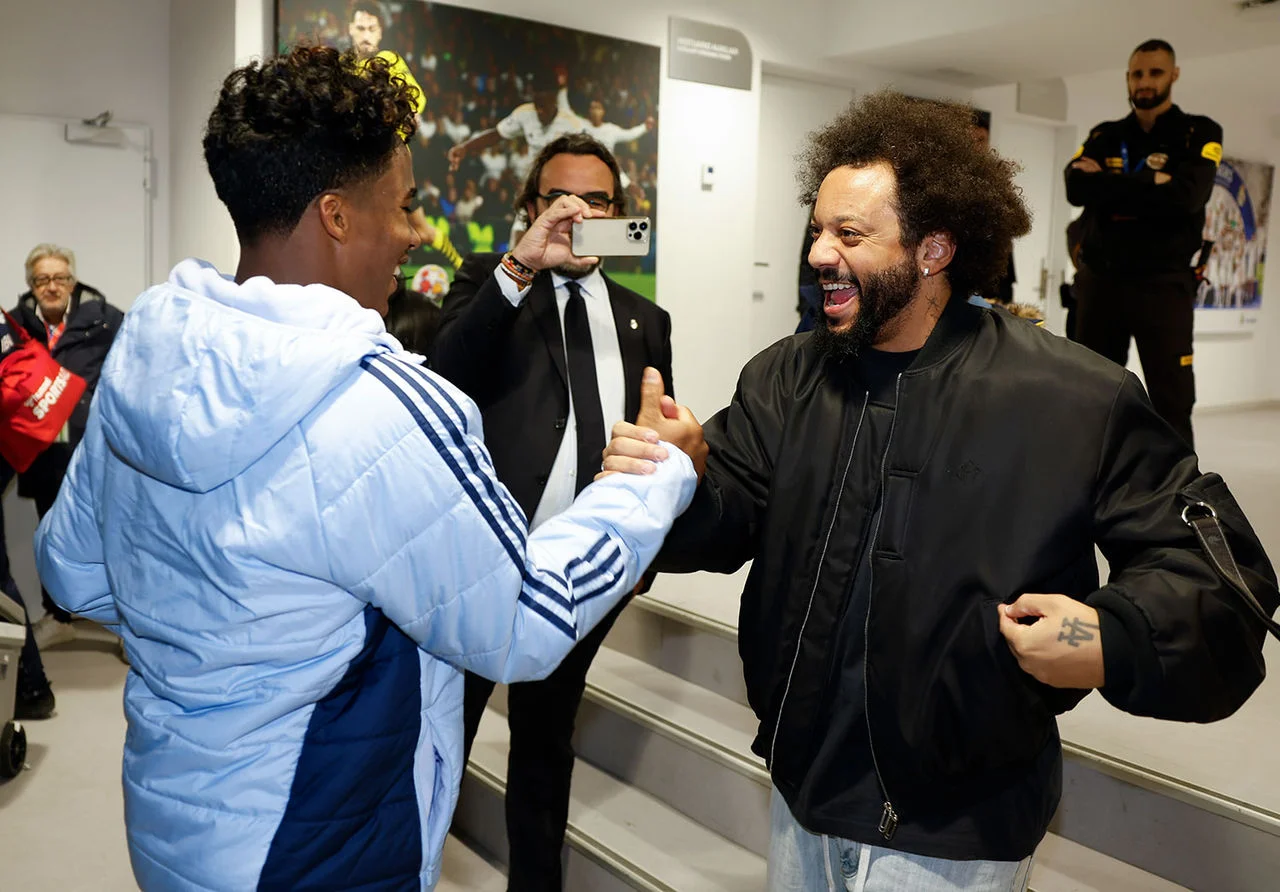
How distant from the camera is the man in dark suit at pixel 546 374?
218 cm

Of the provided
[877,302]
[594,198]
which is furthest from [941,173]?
[594,198]

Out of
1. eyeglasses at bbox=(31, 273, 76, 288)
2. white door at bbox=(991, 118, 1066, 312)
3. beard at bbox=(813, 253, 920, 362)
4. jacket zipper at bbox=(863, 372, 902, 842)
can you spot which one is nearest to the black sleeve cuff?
jacket zipper at bbox=(863, 372, 902, 842)

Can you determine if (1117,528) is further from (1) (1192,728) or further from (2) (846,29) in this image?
(2) (846,29)

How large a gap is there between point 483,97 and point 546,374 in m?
3.38

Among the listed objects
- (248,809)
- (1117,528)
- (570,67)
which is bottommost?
(248,809)

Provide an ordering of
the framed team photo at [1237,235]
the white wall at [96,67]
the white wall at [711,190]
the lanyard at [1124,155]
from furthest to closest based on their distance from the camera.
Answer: the framed team photo at [1237,235]
the white wall at [711,190]
the white wall at [96,67]
the lanyard at [1124,155]

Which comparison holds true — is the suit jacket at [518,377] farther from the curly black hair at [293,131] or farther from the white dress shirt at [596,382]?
the curly black hair at [293,131]

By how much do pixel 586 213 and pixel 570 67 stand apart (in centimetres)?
373

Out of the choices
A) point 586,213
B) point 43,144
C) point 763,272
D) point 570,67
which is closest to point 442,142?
point 570,67

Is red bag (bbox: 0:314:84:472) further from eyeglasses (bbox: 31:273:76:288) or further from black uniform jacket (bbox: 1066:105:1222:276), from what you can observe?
black uniform jacket (bbox: 1066:105:1222:276)

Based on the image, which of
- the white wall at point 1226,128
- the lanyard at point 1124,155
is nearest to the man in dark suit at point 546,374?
the lanyard at point 1124,155

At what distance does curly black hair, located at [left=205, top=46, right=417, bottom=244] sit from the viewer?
1.10m

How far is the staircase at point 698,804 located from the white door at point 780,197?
11.7ft

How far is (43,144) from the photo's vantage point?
4855mm
